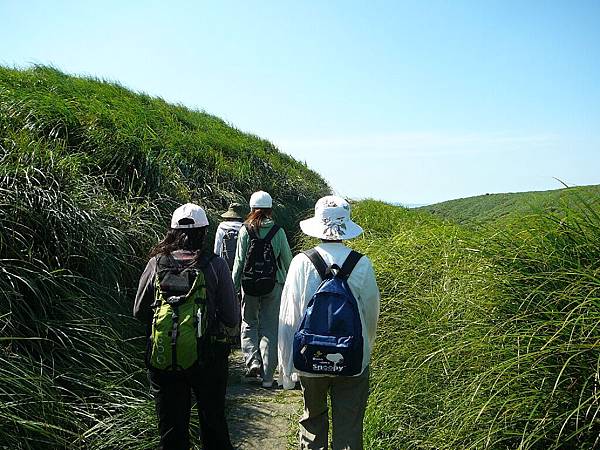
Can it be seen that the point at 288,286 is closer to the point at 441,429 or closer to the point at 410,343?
the point at 441,429

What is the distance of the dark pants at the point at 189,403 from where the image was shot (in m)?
3.36

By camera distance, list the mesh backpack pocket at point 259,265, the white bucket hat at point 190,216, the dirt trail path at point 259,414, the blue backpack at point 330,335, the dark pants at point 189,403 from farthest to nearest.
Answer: the mesh backpack pocket at point 259,265 → the dirt trail path at point 259,414 → the white bucket hat at point 190,216 → the dark pants at point 189,403 → the blue backpack at point 330,335

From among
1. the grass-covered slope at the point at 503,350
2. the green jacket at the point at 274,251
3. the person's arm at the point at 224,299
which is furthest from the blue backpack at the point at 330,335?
the green jacket at the point at 274,251

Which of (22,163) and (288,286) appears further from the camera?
(22,163)

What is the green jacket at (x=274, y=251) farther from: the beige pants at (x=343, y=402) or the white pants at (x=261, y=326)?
the beige pants at (x=343, y=402)

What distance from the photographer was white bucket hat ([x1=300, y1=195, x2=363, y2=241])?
3392 millimetres

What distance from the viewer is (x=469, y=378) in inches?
133

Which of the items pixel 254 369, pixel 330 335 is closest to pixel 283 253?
pixel 254 369

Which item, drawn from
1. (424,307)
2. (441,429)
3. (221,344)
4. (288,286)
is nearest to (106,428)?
(221,344)

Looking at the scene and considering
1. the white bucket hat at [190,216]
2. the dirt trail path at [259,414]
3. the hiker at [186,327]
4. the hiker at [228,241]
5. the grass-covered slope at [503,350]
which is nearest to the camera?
the grass-covered slope at [503,350]

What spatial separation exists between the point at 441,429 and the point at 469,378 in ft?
1.17

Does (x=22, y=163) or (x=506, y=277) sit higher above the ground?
(x=22, y=163)

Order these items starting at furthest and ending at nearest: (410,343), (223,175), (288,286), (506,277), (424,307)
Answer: (223,175) → (424,307) → (410,343) → (506,277) → (288,286)

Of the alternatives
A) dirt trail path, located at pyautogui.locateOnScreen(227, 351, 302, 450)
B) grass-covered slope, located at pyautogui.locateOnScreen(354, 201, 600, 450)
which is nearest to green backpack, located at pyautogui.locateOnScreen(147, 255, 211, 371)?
dirt trail path, located at pyautogui.locateOnScreen(227, 351, 302, 450)
